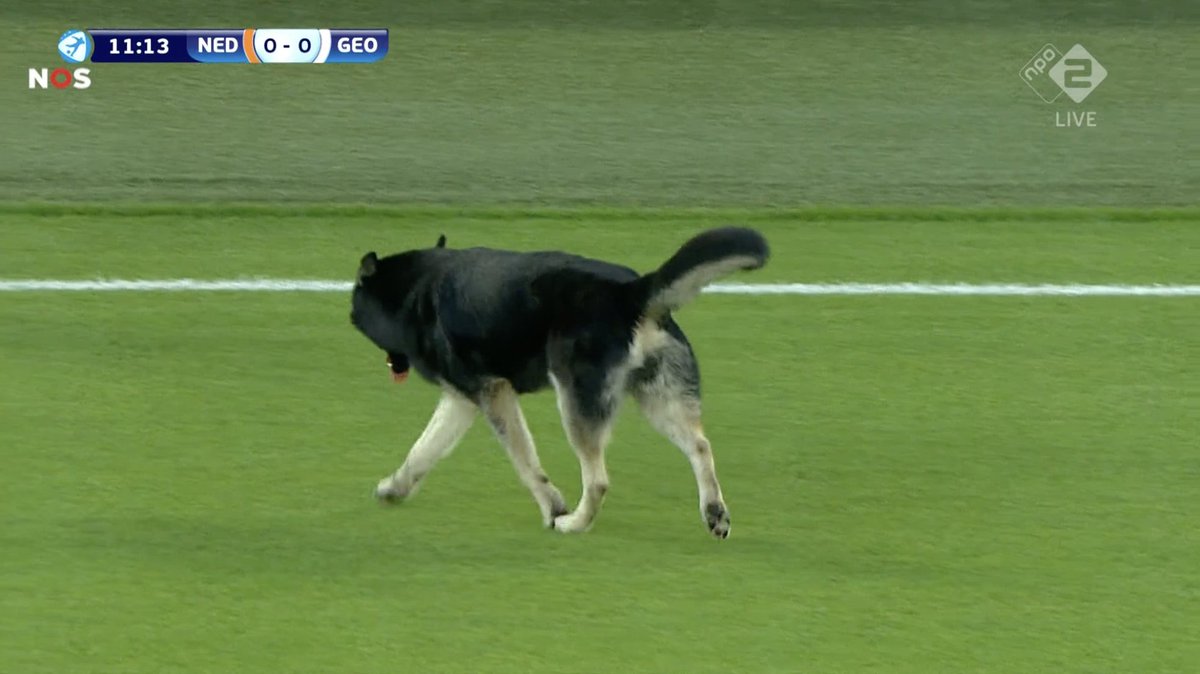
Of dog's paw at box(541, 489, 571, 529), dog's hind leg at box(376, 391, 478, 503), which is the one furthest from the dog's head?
dog's paw at box(541, 489, 571, 529)

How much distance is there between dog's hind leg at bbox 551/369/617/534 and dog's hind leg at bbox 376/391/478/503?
464 mm

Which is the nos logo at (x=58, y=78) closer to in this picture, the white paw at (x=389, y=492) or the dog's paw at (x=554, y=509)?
the white paw at (x=389, y=492)

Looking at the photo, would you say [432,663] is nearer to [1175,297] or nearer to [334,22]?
[1175,297]

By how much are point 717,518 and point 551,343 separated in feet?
2.23

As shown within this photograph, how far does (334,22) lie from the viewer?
13.6 meters

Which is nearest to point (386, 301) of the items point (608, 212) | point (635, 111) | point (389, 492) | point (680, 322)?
point (389, 492)

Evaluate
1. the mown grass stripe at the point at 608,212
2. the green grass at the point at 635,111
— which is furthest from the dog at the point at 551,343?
the green grass at the point at 635,111

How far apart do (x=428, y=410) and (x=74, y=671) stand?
256cm

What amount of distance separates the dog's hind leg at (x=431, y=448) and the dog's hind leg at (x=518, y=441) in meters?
0.15

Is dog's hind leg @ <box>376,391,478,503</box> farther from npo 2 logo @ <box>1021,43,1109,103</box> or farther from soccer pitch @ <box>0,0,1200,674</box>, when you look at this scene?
npo 2 logo @ <box>1021,43,1109,103</box>

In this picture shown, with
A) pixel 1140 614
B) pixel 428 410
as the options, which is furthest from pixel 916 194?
pixel 1140 614

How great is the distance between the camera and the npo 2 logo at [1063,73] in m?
12.8

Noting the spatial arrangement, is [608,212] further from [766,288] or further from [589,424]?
[589,424]

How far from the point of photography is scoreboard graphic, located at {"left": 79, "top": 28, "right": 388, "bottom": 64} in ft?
43.4
